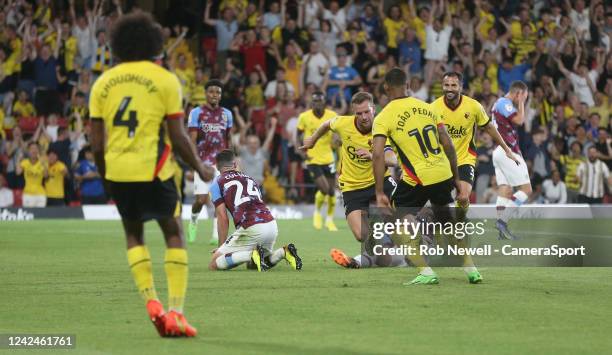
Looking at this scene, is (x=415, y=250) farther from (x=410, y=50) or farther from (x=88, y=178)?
(x=410, y=50)

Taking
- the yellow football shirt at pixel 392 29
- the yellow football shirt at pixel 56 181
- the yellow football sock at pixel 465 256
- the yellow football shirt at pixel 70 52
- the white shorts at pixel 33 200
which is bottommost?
the white shorts at pixel 33 200

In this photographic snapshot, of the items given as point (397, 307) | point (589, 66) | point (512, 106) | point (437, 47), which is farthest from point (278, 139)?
point (397, 307)

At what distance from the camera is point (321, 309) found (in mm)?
9836

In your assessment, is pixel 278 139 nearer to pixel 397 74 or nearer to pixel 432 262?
pixel 432 262

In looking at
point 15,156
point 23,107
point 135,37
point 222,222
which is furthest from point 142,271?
point 23,107

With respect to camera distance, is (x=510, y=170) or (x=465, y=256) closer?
(x=465, y=256)

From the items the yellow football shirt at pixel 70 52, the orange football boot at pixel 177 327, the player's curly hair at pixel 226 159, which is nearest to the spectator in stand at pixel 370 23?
the yellow football shirt at pixel 70 52

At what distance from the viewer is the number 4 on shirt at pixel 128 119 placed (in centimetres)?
838

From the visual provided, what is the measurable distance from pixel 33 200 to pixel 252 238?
14.3 m

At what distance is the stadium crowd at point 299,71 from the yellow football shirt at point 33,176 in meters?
0.03

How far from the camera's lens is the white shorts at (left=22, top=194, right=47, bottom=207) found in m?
26.8

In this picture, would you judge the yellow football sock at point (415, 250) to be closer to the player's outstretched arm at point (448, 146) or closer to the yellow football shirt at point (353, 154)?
the player's outstretched arm at point (448, 146)

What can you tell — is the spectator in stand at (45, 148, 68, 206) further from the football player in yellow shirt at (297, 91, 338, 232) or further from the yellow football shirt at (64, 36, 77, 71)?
the football player in yellow shirt at (297, 91, 338, 232)

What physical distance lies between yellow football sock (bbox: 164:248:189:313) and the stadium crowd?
60.7ft
